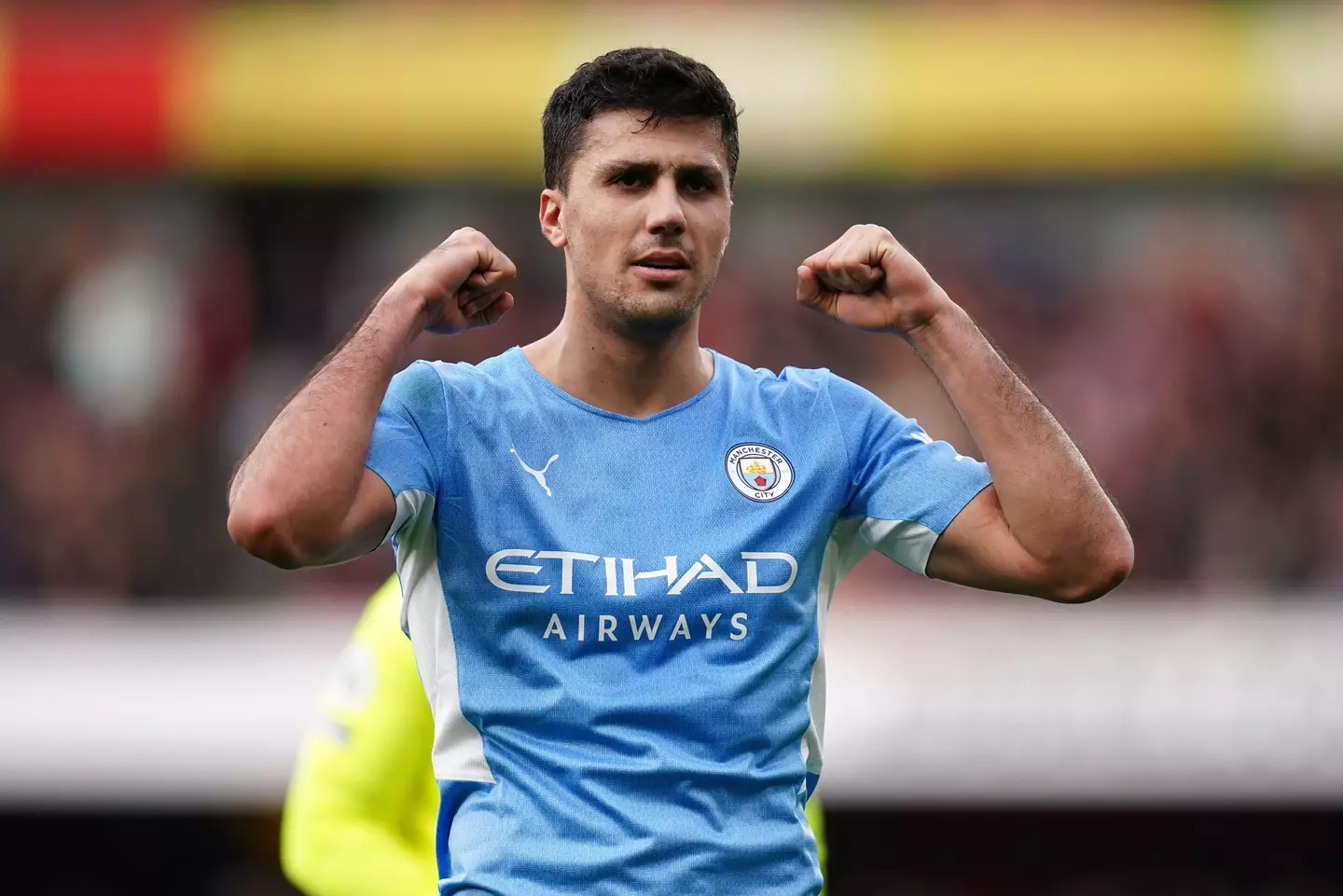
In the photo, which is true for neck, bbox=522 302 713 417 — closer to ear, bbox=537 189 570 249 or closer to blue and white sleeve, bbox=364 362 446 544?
ear, bbox=537 189 570 249

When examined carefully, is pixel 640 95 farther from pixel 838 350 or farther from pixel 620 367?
pixel 838 350

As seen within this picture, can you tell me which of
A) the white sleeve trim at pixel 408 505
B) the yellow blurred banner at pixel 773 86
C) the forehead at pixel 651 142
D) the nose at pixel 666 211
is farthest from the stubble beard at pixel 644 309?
the yellow blurred banner at pixel 773 86

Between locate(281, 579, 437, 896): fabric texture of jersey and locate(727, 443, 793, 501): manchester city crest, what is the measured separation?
1.30 meters

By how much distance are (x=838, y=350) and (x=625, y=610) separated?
317 inches

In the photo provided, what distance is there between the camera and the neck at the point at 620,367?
11.7ft

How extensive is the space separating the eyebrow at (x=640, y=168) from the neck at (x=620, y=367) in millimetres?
278

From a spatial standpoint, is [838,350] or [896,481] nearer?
[896,481]

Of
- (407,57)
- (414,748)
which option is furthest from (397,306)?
(407,57)

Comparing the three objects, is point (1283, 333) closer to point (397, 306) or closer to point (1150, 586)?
point (1150, 586)

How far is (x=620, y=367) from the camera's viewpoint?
140 inches

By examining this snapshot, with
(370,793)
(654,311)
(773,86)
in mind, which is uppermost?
(773,86)

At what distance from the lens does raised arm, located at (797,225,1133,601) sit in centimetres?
346

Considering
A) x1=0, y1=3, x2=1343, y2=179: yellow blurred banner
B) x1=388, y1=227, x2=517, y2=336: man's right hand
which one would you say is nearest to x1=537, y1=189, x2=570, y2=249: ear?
x1=388, y1=227, x2=517, y2=336: man's right hand

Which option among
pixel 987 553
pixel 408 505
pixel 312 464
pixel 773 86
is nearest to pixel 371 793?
pixel 408 505
